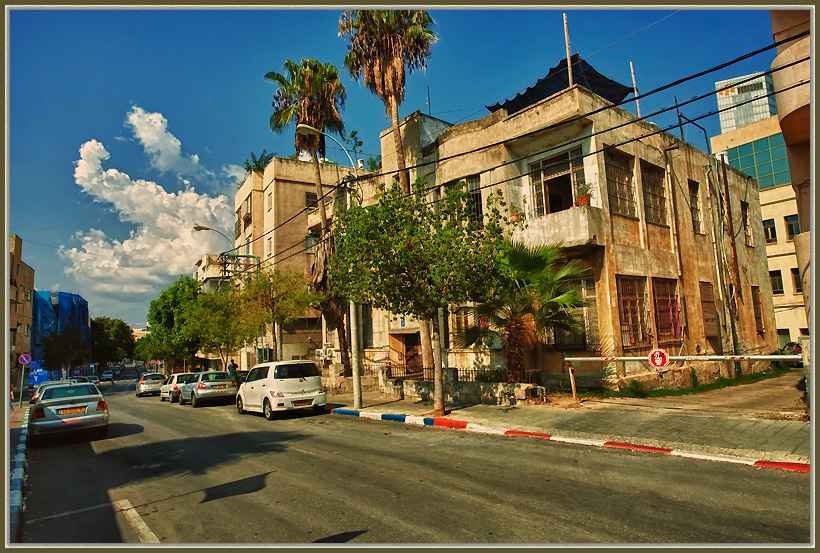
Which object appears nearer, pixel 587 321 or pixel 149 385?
pixel 587 321

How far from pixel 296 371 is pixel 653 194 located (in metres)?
14.3

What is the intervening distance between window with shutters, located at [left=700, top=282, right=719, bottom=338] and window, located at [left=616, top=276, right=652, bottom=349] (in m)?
4.26

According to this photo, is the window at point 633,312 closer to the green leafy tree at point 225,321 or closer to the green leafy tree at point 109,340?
the green leafy tree at point 225,321

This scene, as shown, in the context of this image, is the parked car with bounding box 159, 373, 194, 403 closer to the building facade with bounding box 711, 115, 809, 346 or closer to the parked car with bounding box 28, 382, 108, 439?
the parked car with bounding box 28, 382, 108, 439

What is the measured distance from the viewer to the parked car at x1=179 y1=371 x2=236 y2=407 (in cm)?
2062

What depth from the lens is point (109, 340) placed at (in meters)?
92.1

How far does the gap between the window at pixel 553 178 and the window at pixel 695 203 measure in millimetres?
5865

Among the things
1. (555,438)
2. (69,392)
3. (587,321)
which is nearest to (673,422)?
(555,438)

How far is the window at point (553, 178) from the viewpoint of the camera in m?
16.4

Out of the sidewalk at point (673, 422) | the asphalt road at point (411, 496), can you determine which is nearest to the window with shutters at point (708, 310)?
the sidewalk at point (673, 422)

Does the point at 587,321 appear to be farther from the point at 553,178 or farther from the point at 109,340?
the point at 109,340

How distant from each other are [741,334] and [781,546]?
20.8 metres

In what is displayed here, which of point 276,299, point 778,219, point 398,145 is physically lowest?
point 276,299

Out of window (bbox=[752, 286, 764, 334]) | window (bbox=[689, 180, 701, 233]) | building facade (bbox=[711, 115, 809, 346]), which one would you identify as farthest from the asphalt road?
building facade (bbox=[711, 115, 809, 346])
